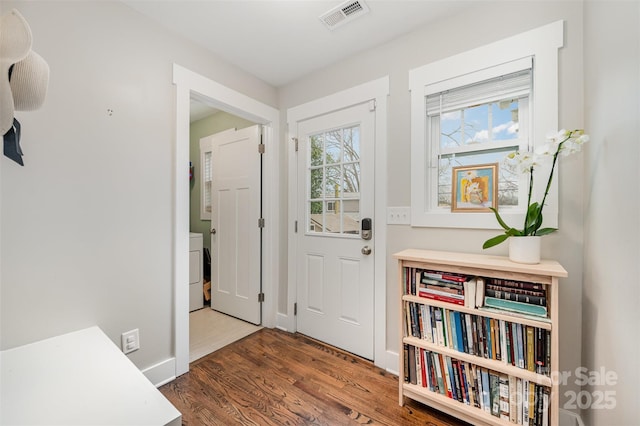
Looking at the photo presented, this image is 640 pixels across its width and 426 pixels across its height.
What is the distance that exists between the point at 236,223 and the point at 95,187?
1413 mm

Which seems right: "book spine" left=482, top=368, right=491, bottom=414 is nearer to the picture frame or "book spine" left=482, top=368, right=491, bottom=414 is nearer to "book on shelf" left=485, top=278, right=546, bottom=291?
"book on shelf" left=485, top=278, right=546, bottom=291

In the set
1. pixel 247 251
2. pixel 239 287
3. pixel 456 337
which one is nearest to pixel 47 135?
pixel 247 251

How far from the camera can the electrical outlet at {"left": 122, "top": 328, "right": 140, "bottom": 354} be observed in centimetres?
160

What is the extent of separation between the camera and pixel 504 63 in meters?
1.53

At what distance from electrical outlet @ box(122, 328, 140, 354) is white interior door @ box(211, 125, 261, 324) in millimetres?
1112

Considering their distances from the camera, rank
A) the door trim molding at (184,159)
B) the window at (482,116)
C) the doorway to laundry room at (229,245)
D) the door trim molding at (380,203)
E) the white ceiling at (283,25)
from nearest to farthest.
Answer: the window at (482,116), the white ceiling at (283,25), the door trim molding at (184,159), the door trim molding at (380,203), the doorway to laundry room at (229,245)

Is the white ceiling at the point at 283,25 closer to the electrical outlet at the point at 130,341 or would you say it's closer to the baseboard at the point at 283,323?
the electrical outlet at the point at 130,341

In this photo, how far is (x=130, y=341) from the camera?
1.63m

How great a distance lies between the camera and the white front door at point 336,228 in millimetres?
2057

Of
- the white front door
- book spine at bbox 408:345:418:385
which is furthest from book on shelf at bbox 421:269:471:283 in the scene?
the white front door

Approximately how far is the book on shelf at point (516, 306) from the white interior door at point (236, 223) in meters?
1.95

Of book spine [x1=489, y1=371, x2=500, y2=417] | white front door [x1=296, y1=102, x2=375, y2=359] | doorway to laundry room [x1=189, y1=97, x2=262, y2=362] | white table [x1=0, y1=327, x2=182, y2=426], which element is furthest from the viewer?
doorway to laundry room [x1=189, y1=97, x2=262, y2=362]

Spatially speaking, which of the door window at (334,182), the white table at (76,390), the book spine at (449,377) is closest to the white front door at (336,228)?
the door window at (334,182)

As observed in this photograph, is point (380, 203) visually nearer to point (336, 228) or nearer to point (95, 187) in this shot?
point (336, 228)
